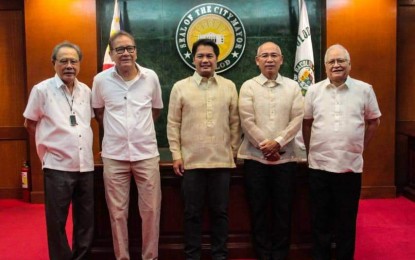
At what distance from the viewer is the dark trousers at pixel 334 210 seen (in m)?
2.84

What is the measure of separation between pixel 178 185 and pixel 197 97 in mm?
694

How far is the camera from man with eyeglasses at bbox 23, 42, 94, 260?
2740mm

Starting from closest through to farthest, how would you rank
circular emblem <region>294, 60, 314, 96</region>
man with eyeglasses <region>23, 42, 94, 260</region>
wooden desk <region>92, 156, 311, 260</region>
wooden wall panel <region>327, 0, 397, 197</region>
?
man with eyeglasses <region>23, 42, 94, 260</region> → wooden desk <region>92, 156, 311, 260</region> → circular emblem <region>294, 60, 314, 96</region> → wooden wall panel <region>327, 0, 397, 197</region>

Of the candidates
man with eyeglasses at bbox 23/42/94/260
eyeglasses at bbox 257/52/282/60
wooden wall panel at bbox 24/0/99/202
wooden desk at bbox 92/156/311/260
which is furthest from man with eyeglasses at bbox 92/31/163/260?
wooden wall panel at bbox 24/0/99/202

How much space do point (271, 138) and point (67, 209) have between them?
4.47 ft

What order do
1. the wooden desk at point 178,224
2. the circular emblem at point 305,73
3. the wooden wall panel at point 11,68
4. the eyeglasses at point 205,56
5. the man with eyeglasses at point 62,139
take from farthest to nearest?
the wooden wall panel at point 11,68, the circular emblem at point 305,73, the wooden desk at point 178,224, the eyeglasses at point 205,56, the man with eyeglasses at point 62,139

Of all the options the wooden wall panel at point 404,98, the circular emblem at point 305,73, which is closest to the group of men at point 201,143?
the circular emblem at point 305,73

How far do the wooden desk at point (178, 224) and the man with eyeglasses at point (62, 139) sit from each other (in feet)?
1.14

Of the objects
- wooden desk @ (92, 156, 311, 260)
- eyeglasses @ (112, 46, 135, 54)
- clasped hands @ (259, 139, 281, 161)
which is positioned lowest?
wooden desk @ (92, 156, 311, 260)

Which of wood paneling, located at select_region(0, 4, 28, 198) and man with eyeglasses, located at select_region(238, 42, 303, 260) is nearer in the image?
man with eyeglasses, located at select_region(238, 42, 303, 260)

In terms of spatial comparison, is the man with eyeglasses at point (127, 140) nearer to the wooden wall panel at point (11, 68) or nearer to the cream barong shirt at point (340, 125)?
the cream barong shirt at point (340, 125)

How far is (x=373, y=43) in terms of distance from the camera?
5203mm

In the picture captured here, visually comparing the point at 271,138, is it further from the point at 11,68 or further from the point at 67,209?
the point at 11,68

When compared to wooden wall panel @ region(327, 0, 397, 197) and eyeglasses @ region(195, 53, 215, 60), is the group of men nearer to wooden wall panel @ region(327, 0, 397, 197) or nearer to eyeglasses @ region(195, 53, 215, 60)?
eyeglasses @ region(195, 53, 215, 60)
